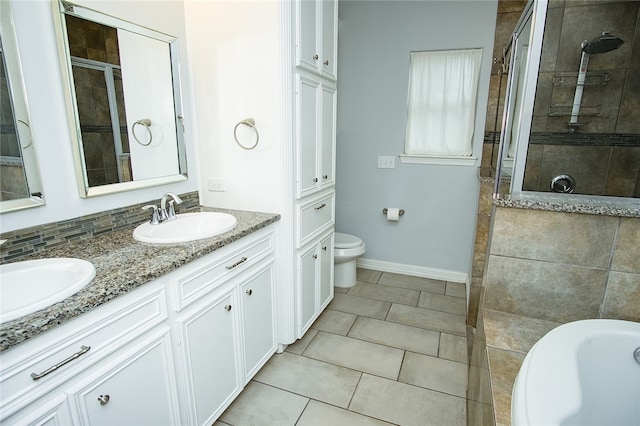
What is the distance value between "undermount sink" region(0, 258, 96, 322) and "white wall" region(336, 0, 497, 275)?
2490 millimetres

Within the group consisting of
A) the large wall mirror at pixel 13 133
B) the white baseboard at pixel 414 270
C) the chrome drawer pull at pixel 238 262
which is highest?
the large wall mirror at pixel 13 133

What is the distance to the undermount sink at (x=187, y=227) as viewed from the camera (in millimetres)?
1503

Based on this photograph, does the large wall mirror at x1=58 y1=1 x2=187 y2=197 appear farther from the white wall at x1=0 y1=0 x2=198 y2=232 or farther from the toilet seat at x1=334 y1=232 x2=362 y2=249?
the toilet seat at x1=334 y1=232 x2=362 y2=249

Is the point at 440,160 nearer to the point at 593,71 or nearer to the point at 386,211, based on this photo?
the point at 386,211

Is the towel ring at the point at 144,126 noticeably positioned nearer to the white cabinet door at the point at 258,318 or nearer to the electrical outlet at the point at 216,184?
the electrical outlet at the point at 216,184

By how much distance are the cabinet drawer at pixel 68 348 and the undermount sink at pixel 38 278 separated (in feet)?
0.43

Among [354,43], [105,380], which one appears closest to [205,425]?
[105,380]

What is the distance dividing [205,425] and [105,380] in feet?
2.17

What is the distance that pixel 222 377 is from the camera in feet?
5.28

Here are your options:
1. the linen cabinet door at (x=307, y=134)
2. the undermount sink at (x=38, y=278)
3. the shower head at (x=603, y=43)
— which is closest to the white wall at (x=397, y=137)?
the shower head at (x=603, y=43)

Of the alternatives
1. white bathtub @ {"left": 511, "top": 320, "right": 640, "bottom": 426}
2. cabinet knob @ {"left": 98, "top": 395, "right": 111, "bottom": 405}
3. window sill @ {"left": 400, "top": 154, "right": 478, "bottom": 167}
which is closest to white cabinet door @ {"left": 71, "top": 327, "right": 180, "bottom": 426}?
cabinet knob @ {"left": 98, "top": 395, "right": 111, "bottom": 405}

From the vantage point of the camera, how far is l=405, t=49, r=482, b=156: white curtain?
2775 millimetres

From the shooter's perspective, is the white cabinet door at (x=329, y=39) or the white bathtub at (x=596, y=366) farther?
the white cabinet door at (x=329, y=39)

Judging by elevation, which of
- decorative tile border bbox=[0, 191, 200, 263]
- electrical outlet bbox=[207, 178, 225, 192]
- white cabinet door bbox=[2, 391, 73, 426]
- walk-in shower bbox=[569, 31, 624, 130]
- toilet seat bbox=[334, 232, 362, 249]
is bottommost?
toilet seat bbox=[334, 232, 362, 249]
